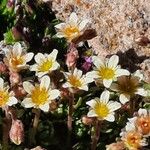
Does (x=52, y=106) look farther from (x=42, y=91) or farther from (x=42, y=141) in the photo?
(x=42, y=141)

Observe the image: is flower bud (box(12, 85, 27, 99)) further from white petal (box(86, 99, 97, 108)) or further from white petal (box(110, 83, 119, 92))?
white petal (box(110, 83, 119, 92))

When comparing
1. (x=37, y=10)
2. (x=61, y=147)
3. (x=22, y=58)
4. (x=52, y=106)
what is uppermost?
(x=37, y=10)

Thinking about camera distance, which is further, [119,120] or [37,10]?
[37,10]

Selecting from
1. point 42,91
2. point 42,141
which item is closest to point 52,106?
point 42,91

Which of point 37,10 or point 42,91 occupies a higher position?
point 37,10

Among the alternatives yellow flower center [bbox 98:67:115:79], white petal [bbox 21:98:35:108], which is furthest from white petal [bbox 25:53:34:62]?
yellow flower center [bbox 98:67:115:79]

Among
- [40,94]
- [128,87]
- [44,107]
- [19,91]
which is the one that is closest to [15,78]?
[19,91]
